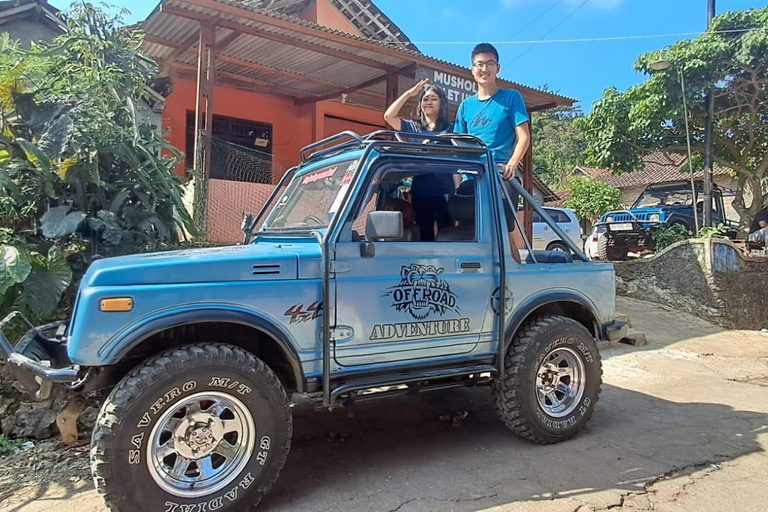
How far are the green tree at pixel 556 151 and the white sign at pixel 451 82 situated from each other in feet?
93.6

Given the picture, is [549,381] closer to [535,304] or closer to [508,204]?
[535,304]

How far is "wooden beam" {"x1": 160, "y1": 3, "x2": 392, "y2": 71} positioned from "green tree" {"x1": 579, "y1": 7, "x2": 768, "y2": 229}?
716cm

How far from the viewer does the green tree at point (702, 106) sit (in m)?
12.6

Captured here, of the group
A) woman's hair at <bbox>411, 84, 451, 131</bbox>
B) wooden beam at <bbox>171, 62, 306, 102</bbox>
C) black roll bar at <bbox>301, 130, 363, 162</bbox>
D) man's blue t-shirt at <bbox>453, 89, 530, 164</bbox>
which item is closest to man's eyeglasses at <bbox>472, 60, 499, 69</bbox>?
man's blue t-shirt at <bbox>453, 89, 530, 164</bbox>

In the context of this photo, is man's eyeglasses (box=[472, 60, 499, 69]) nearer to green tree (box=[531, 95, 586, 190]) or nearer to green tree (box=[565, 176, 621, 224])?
green tree (box=[565, 176, 621, 224])

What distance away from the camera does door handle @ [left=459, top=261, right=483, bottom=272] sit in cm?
366

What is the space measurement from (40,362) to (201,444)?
994 millimetres

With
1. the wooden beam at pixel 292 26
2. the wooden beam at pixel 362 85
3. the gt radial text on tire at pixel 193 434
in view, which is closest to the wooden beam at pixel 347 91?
the wooden beam at pixel 362 85

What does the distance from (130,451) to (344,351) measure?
47.7 inches

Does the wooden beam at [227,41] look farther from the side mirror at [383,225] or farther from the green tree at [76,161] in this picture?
the side mirror at [383,225]

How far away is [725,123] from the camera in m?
14.2

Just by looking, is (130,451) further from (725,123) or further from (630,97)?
(725,123)

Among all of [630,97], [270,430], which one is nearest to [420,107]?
[270,430]

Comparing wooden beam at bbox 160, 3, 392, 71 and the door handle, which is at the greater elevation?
wooden beam at bbox 160, 3, 392, 71
